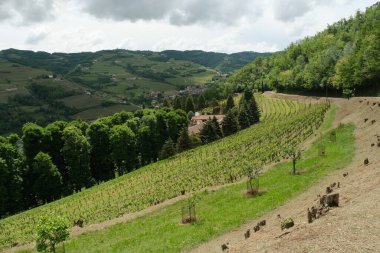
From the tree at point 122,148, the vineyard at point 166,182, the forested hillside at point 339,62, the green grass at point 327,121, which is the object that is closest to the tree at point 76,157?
the tree at point 122,148

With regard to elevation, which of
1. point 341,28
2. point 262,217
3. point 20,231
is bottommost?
point 20,231

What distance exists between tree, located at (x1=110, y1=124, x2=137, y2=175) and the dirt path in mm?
53137

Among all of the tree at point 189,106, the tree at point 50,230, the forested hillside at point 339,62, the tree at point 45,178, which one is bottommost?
the tree at point 45,178

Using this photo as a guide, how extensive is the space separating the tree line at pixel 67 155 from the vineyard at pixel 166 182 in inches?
315

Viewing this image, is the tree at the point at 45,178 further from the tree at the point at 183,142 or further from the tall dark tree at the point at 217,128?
the tall dark tree at the point at 217,128

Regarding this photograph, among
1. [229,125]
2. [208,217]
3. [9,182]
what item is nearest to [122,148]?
[9,182]

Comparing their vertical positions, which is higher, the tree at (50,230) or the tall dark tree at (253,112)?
the tall dark tree at (253,112)

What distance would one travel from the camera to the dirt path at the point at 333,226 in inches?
698

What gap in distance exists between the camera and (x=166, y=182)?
55.1 m

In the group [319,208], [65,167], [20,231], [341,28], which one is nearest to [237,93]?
[341,28]

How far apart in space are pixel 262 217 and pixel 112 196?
28.1 metres

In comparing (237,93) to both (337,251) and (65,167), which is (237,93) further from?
(337,251)

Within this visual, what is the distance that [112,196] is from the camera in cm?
5403

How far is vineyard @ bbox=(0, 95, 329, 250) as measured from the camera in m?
44.7
